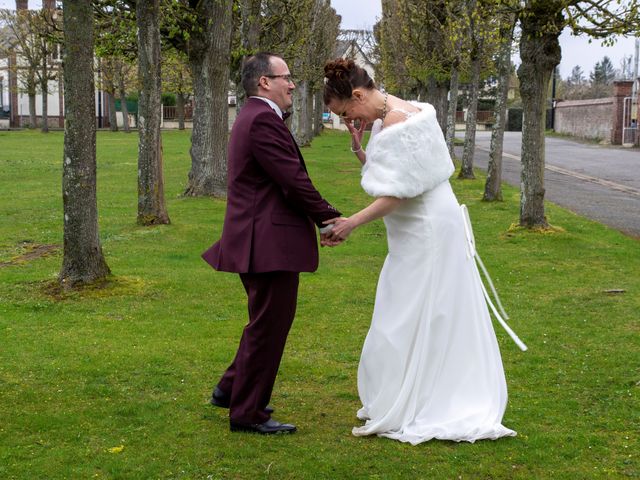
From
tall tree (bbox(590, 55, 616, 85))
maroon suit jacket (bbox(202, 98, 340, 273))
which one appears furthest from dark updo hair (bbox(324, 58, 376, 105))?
tall tree (bbox(590, 55, 616, 85))

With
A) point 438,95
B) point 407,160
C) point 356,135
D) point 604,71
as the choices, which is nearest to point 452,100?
point 438,95

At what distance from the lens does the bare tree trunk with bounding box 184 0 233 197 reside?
60.8 feet

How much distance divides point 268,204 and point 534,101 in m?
10.1

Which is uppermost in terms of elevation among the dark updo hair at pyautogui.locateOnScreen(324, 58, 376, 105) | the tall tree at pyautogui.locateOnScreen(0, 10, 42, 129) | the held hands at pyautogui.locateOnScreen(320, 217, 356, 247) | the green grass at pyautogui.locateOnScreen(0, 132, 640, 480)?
the tall tree at pyautogui.locateOnScreen(0, 10, 42, 129)

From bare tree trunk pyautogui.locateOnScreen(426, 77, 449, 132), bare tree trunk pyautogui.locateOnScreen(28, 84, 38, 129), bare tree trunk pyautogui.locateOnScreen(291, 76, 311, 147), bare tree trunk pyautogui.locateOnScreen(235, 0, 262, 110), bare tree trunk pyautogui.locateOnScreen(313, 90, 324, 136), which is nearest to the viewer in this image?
bare tree trunk pyautogui.locateOnScreen(235, 0, 262, 110)

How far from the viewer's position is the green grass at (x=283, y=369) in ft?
16.6

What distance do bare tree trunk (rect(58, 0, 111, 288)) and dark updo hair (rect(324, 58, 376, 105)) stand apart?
14.9ft

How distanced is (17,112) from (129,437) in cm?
7593

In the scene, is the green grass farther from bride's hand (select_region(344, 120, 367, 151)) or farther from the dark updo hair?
the dark updo hair

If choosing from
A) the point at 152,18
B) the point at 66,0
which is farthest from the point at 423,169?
the point at 152,18

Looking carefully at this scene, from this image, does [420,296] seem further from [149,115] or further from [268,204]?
[149,115]

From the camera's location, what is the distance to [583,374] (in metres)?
6.89

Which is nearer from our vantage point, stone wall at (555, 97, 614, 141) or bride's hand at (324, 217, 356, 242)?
bride's hand at (324, 217, 356, 242)

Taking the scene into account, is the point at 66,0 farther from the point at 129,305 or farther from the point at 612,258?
the point at 612,258
